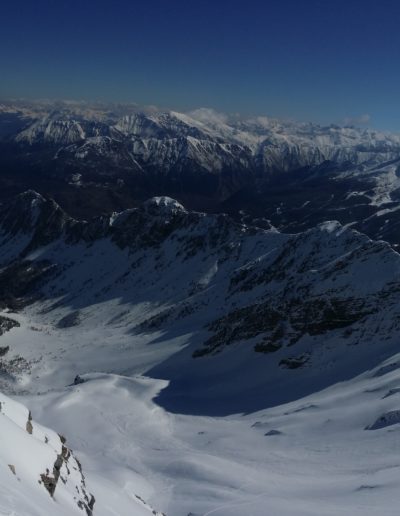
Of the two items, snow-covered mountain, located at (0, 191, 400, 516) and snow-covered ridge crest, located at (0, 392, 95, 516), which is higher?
snow-covered ridge crest, located at (0, 392, 95, 516)

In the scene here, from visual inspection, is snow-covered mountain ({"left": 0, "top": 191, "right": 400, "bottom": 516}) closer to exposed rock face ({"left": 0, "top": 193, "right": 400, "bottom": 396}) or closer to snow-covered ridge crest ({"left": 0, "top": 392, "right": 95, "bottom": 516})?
exposed rock face ({"left": 0, "top": 193, "right": 400, "bottom": 396})

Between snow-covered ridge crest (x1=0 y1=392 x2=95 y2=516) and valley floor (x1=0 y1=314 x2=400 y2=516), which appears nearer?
snow-covered ridge crest (x1=0 y1=392 x2=95 y2=516)

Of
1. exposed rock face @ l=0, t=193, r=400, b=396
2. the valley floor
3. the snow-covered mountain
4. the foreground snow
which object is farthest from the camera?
exposed rock face @ l=0, t=193, r=400, b=396

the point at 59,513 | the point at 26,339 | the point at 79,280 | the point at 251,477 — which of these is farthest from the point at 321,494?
the point at 79,280

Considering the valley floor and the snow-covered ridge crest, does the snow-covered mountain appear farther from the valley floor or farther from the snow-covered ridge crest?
the snow-covered ridge crest

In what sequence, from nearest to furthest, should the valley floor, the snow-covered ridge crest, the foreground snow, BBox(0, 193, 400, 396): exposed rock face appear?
1. the snow-covered ridge crest
2. the valley floor
3. the foreground snow
4. BBox(0, 193, 400, 396): exposed rock face

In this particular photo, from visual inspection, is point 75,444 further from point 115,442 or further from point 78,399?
point 78,399

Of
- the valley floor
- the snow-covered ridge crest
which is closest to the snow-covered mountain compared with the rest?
the valley floor

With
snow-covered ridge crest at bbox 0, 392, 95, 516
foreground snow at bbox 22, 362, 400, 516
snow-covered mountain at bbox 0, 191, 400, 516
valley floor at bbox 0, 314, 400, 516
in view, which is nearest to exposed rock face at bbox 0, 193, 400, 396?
snow-covered mountain at bbox 0, 191, 400, 516

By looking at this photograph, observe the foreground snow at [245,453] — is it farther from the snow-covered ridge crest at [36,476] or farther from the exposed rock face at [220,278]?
the exposed rock face at [220,278]
